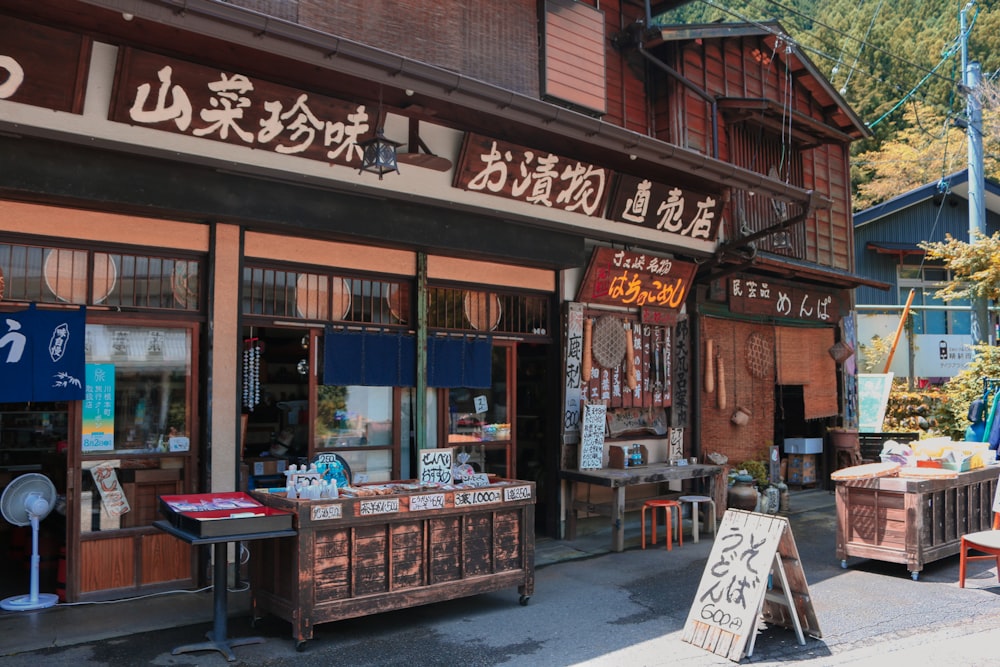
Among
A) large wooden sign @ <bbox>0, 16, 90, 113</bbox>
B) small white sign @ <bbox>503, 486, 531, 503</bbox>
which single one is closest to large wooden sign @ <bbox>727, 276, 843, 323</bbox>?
small white sign @ <bbox>503, 486, 531, 503</bbox>

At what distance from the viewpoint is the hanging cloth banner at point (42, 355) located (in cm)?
666

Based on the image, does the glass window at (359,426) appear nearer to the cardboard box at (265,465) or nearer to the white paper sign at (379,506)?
the cardboard box at (265,465)

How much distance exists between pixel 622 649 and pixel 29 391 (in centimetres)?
550

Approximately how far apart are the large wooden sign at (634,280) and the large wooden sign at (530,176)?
0.93 m

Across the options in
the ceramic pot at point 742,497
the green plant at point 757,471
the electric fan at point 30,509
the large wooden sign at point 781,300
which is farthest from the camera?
the large wooden sign at point 781,300

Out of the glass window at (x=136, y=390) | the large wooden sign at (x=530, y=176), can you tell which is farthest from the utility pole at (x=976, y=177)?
the glass window at (x=136, y=390)

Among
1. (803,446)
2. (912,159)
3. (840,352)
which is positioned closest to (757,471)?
(803,446)

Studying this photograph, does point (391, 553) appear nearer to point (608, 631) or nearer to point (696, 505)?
point (608, 631)

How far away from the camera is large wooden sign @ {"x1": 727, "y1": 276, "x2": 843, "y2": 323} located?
44.6 ft

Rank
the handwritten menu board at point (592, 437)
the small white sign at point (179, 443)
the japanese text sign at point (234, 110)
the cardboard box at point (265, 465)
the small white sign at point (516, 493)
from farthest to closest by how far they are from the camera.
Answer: the handwritten menu board at point (592, 437) < the cardboard box at point (265, 465) < the small white sign at point (179, 443) < the small white sign at point (516, 493) < the japanese text sign at point (234, 110)

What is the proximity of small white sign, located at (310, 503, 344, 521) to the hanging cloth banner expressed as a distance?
2.50 meters

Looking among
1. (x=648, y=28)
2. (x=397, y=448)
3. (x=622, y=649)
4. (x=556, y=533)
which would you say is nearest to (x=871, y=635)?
(x=622, y=649)

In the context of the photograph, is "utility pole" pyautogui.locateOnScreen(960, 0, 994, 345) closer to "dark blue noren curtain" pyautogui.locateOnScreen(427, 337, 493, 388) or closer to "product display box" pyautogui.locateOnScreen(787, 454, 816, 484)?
"product display box" pyautogui.locateOnScreen(787, 454, 816, 484)

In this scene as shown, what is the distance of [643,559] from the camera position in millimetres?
9812
